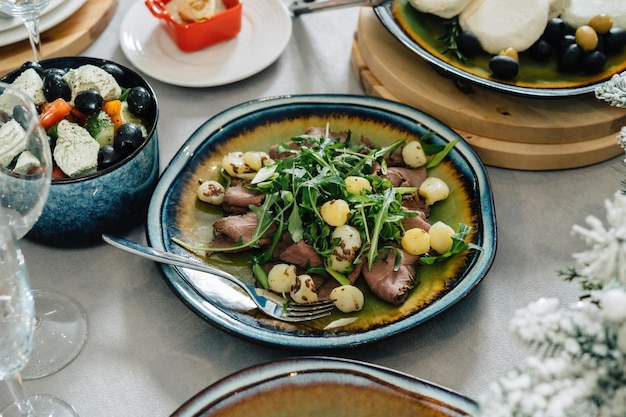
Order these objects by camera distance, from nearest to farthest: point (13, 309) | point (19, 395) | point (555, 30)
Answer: point (13, 309) < point (19, 395) < point (555, 30)

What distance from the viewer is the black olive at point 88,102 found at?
109cm

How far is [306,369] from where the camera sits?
0.84 m

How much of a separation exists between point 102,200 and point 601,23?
1.06 meters

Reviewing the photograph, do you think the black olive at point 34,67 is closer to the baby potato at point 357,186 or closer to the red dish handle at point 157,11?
the red dish handle at point 157,11

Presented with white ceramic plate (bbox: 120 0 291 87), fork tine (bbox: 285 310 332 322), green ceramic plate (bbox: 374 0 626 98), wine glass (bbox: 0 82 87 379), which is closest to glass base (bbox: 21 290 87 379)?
wine glass (bbox: 0 82 87 379)

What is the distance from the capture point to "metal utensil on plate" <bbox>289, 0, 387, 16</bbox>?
1467 mm

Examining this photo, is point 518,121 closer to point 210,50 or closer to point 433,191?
point 433,191

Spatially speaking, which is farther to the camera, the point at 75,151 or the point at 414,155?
the point at 414,155

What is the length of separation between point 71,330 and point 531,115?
95 centimetres

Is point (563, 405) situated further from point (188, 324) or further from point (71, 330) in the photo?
point (71, 330)

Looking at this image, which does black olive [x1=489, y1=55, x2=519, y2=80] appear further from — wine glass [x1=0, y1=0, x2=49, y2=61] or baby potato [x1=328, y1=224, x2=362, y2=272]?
wine glass [x1=0, y1=0, x2=49, y2=61]

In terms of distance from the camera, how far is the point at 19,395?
0.83m

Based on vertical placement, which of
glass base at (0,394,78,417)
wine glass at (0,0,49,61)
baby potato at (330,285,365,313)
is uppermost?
wine glass at (0,0,49,61)

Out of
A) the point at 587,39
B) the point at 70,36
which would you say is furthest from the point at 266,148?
the point at 587,39
